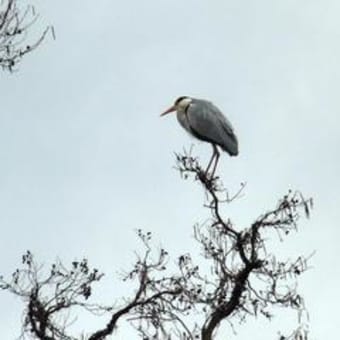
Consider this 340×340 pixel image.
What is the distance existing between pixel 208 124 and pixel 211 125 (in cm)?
6

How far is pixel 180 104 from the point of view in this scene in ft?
50.0

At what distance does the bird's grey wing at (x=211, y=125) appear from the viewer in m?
13.6

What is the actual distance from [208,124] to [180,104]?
142 centimetres

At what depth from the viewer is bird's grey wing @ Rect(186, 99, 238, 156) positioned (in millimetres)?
13609

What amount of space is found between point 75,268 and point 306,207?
2.08m

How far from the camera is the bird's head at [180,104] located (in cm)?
1500

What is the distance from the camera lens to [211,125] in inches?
547

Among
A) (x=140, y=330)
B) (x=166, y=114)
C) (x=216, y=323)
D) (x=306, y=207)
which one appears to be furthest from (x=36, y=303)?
(x=166, y=114)

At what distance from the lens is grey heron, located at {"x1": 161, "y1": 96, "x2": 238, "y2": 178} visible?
13.6m

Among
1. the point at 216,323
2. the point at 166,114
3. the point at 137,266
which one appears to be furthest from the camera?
the point at 166,114

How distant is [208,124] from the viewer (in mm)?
13922

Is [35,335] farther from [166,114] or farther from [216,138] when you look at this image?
[166,114]

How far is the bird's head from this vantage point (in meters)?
15.0

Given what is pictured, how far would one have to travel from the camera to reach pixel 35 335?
859 centimetres
